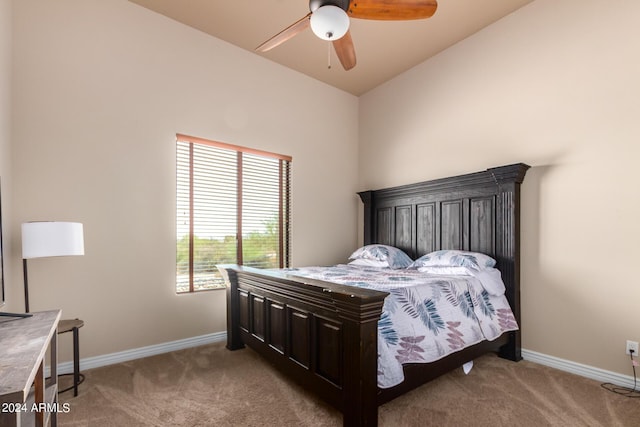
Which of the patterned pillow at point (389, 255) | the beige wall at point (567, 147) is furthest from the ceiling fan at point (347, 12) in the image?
the patterned pillow at point (389, 255)

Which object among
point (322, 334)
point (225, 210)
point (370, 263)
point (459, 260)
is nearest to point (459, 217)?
point (459, 260)

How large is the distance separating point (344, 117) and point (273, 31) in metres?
1.65

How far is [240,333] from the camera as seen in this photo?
2971 mm

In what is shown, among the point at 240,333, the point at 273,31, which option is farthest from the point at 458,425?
the point at 273,31

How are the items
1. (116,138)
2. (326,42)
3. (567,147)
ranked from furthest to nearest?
1. (326,42)
2. (116,138)
3. (567,147)

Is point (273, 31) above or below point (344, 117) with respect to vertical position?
above

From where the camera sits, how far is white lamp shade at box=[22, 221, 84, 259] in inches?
81.6

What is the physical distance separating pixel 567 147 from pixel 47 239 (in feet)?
13.0

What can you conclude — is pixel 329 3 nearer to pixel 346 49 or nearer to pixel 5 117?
pixel 346 49

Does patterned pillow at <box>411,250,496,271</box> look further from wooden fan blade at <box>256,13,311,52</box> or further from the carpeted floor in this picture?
wooden fan blade at <box>256,13,311,52</box>

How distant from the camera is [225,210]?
3525 mm

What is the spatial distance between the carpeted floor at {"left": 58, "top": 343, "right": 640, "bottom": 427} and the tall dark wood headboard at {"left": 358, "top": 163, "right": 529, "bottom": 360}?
0.58 m

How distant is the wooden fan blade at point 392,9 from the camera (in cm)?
204

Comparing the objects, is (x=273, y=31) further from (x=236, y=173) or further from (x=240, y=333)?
(x=240, y=333)
